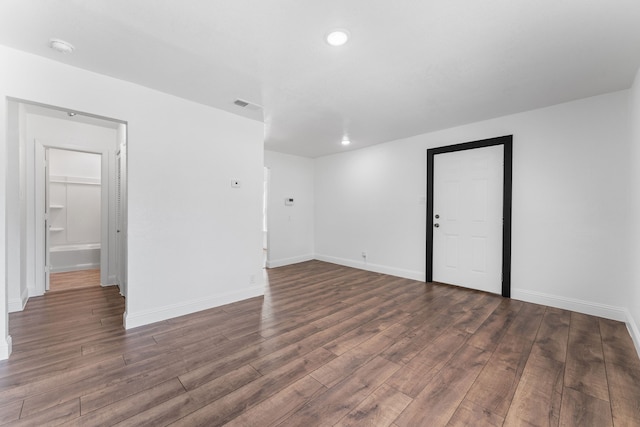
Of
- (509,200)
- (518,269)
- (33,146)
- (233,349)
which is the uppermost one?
(33,146)

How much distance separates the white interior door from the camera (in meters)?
3.83

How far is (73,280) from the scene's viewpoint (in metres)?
4.49

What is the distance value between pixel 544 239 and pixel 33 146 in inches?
277

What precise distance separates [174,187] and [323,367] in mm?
2492

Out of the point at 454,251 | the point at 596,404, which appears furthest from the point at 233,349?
the point at 454,251

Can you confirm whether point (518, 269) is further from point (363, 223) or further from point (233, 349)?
point (233, 349)

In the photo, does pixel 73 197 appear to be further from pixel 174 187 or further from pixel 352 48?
pixel 352 48

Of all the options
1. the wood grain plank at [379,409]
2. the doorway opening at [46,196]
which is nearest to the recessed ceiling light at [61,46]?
the doorway opening at [46,196]

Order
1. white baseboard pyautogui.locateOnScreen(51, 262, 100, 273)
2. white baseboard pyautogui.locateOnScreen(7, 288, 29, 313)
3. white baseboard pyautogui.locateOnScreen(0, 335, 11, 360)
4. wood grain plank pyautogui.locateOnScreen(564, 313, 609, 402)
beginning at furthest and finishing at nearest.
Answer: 1. white baseboard pyautogui.locateOnScreen(51, 262, 100, 273)
2. white baseboard pyautogui.locateOnScreen(7, 288, 29, 313)
3. white baseboard pyautogui.locateOnScreen(0, 335, 11, 360)
4. wood grain plank pyautogui.locateOnScreen(564, 313, 609, 402)

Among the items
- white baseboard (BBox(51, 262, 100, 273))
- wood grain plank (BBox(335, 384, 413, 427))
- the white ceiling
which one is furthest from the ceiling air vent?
white baseboard (BBox(51, 262, 100, 273))

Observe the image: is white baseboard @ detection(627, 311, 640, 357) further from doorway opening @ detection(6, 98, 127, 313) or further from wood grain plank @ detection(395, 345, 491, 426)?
doorway opening @ detection(6, 98, 127, 313)

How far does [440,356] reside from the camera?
7.45ft

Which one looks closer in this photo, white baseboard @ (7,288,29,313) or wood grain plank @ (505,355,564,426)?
wood grain plank @ (505,355,564,426)

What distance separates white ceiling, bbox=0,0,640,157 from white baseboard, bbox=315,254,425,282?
279cm
